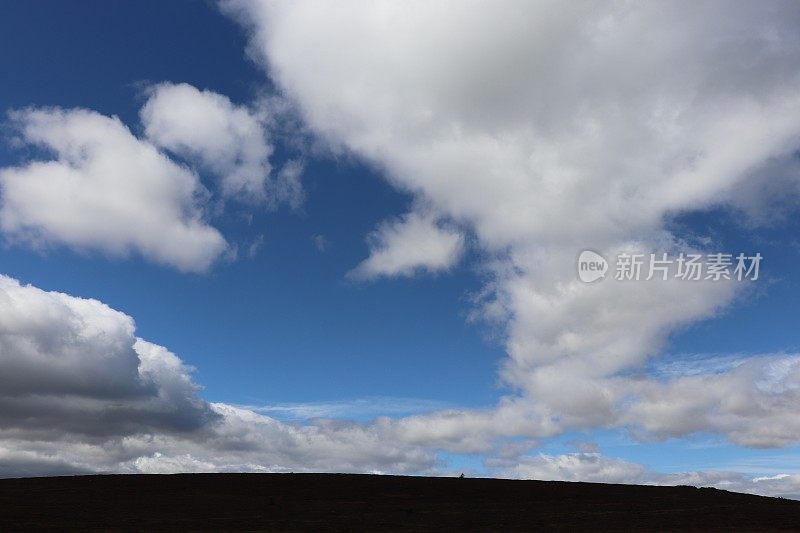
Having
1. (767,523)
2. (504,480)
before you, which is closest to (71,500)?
(504,480)

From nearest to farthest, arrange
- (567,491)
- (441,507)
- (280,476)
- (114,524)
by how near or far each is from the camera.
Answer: (114,524) → (441,507) → (567,491) → (280,476)

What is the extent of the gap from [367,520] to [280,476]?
24.0 m

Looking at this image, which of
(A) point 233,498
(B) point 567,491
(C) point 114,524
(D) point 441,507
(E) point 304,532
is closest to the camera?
(E) point 304,532

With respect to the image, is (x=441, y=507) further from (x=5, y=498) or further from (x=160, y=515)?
(x=5, y=498)

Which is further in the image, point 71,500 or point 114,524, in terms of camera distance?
point 71,500

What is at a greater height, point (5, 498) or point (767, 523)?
point (767, 523)

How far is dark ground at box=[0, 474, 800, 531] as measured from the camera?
3647 cm

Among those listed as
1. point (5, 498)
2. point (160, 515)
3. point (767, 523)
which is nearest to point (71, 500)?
point (5, 498)

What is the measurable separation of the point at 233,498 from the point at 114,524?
13.8 meters

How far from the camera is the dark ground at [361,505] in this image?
36.5 meters

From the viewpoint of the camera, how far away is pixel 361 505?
4597cm

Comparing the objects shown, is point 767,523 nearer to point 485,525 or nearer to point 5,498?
point 485,525

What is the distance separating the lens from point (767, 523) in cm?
3700

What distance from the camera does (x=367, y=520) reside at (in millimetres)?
38562
